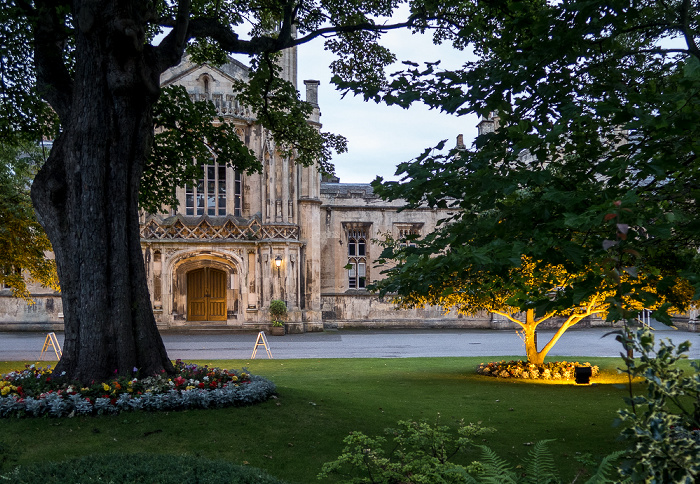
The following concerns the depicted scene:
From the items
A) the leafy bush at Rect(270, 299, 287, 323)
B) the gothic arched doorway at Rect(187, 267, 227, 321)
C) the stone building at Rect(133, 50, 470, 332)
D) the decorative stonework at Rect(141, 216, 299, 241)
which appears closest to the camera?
the leafy bush at Rect(270, 299, 287, 323)

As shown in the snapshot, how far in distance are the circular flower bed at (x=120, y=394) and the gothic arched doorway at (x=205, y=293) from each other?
23.1 meters

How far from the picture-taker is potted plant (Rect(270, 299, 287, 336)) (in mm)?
30305

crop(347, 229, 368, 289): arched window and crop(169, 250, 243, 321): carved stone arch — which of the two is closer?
crop(169, 250, 243, 321): carved stone arch

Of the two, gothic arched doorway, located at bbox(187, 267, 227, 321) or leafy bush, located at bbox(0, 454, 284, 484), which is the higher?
gothic arched doorway, located at bbox(187, 267, 227, 321)

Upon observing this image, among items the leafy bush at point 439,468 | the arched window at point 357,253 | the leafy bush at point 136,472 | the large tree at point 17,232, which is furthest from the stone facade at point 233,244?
the leafy bush at point 136,472

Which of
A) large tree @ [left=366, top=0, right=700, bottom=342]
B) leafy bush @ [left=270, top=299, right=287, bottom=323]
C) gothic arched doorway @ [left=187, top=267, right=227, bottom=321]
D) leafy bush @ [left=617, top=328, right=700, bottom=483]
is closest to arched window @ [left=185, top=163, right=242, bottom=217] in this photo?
gothic arched doorway @ [left=187, top=267, right=227, bottom=321]

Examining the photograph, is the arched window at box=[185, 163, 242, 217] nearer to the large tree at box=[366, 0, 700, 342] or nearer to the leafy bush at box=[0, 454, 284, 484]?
the large tree at box=[366, 0, 700, 342]

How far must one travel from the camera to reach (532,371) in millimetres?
15000

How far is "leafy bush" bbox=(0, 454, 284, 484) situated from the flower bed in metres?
11.6

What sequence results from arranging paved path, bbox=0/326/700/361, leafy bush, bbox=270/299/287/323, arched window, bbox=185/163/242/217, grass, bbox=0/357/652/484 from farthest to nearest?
arched window, bbox=185/163/242/217 → leafy bush, bbox=270/299/287/323 → paved path, bbox=0/326/700/361 → grass, bbox=0/357/652/484

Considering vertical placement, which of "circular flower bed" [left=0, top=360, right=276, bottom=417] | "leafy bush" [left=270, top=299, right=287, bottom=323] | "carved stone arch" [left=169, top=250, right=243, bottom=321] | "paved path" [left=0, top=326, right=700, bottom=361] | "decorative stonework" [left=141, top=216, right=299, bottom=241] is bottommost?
"paved path" [left=0, top=326, right=700, bottom=361]

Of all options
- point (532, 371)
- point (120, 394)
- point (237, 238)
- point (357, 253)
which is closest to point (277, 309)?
point (237, 238)

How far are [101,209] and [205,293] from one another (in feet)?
79.5

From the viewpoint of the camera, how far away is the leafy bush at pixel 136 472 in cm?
411
